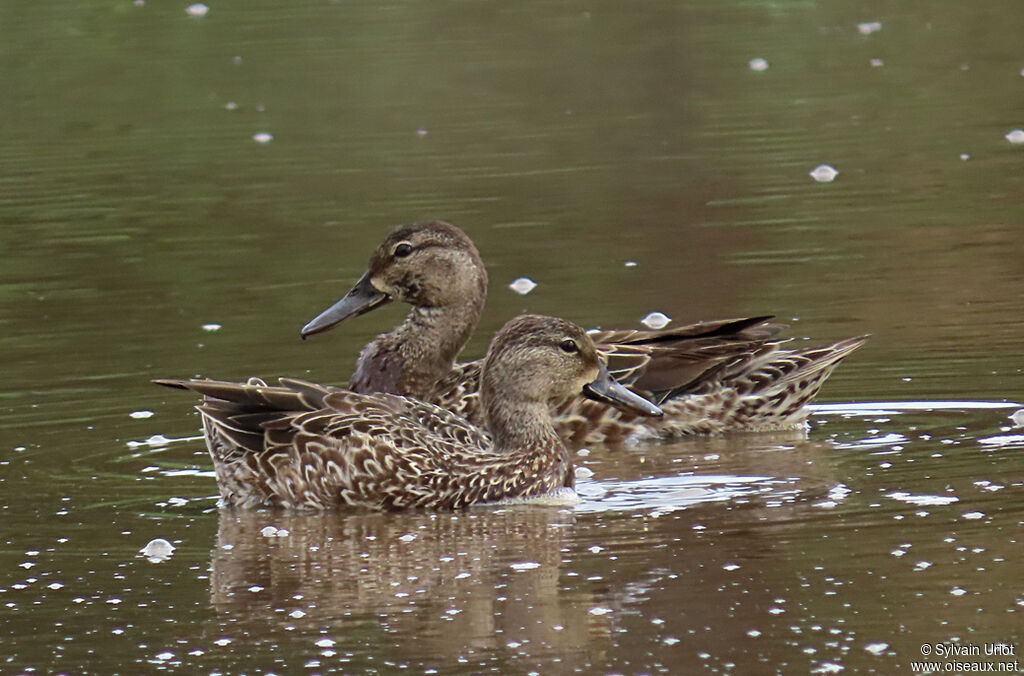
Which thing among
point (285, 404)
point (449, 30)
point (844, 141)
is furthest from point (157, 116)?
point (285, 404)

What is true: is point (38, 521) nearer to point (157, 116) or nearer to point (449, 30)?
point (157, 116)

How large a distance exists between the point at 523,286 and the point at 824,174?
13.3ft

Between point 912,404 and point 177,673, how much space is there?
4439 millimetres

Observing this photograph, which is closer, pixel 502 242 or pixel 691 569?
pixel 691 569

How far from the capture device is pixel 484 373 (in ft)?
30.9

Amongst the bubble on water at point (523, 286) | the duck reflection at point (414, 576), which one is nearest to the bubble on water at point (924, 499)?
the duck reflection at point (414, 576)

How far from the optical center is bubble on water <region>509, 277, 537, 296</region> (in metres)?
13.2

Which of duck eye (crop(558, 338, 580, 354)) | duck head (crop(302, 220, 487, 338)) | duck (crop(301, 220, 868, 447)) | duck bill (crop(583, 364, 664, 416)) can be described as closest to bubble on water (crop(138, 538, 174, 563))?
duck eye (crop(558, 338, 580, 354))

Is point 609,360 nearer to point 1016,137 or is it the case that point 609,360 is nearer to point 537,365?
point 537,365

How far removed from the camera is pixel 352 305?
11.0 meters

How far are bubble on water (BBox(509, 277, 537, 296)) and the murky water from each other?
5cm

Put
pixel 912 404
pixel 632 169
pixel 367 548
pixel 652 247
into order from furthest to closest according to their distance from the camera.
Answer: pixel 632 169 → pixel 652 247 → pixel 912 404 → pixel 367 548

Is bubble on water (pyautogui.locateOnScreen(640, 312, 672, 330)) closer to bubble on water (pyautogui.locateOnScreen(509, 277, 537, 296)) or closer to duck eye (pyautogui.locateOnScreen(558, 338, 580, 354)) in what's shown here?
bubble on water (pyautogui.locateOnScreen(509, 277, 537, 296))

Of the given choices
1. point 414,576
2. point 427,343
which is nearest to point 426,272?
point 427,343
